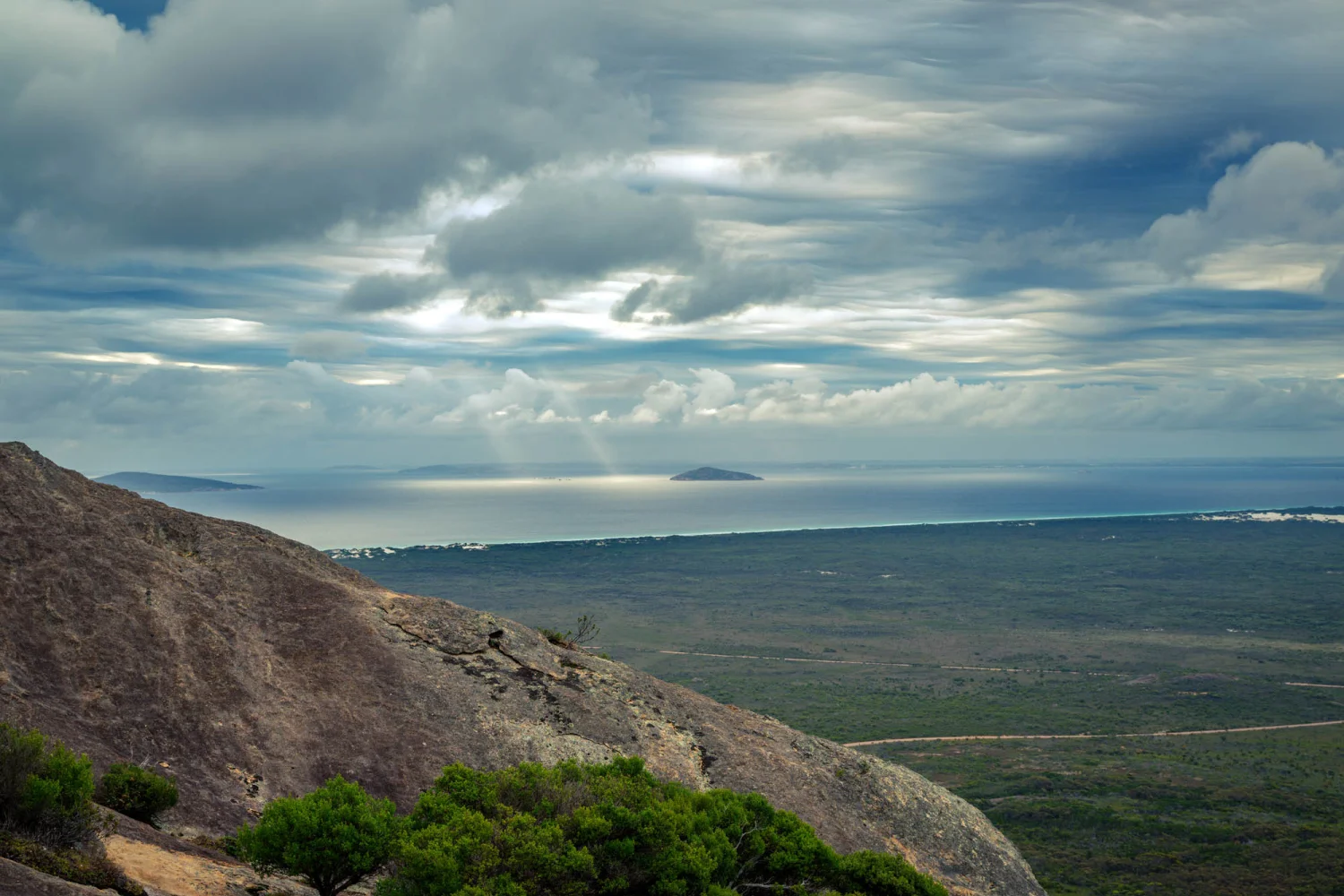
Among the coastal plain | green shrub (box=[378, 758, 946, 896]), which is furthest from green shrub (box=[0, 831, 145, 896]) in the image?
the coastal plain

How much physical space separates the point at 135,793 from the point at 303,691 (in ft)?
24.6

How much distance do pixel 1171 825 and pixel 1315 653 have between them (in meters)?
82.7

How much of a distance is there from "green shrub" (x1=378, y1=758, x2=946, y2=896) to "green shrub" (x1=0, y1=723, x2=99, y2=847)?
5.91 m

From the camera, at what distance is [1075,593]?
183125 millimetres

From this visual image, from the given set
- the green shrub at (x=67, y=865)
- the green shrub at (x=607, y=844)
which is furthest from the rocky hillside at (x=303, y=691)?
the green shrub at (x=67, y=865)

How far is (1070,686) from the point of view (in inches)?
4432

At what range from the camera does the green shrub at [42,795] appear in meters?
18.4

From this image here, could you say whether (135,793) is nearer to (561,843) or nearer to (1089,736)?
(561,843)

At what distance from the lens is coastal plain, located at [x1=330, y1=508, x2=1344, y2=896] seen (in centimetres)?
6103

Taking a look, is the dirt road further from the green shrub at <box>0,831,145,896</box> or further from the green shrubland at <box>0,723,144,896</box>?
the green shrub at <box>0,831,145,896</box>

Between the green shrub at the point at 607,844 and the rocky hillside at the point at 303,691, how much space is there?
6.23 m

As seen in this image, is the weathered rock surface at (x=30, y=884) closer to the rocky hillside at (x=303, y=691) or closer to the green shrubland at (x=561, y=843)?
the green shrubland at (x=561, y=843)

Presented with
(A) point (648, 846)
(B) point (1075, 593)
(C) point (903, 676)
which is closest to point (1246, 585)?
(B) point (1075, 593)

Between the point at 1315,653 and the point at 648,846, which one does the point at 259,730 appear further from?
the point at 1315,653
